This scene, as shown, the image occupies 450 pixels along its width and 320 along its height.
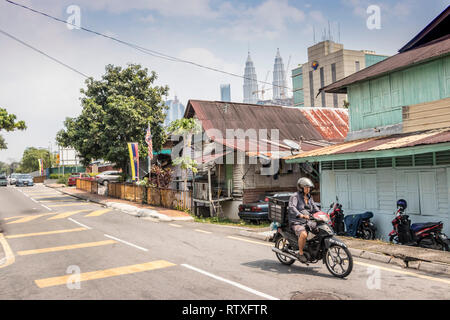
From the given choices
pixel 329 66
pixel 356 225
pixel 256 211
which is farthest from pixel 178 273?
pixel 329 66

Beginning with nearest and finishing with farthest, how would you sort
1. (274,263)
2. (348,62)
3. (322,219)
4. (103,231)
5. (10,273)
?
(322,219) < (10,273) < (274,263) < (103,231) < (348,62)

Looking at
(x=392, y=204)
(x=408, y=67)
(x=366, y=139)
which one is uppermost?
(x=408, y=67)

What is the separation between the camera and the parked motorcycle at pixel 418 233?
31.2ft

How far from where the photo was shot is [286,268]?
7773 millimetres

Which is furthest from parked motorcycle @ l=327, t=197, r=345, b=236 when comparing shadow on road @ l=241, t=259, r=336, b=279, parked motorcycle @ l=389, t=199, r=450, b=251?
shadow on road @ l=241, t=259, r=336, b=279

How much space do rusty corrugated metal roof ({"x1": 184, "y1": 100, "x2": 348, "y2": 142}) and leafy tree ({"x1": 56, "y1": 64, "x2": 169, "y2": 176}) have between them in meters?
4.74

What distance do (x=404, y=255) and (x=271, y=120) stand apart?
17.1 metres

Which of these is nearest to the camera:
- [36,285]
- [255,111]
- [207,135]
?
[36,285]

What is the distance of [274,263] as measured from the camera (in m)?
8.30

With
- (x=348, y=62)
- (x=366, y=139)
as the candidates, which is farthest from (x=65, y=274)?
(x=348, y=62)

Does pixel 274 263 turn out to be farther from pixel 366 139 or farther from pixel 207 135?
pixel 207 135

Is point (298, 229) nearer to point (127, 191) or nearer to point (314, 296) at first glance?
point (314, 296)

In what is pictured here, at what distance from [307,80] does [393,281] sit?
431 ft

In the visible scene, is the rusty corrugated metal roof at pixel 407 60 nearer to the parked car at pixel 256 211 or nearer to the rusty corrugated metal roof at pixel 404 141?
the rusty corrugated metal roof at pixel 404 141
